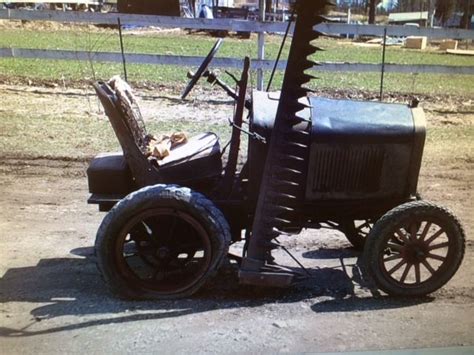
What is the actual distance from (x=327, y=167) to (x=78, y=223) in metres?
1.79

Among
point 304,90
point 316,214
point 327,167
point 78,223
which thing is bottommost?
point 78,223

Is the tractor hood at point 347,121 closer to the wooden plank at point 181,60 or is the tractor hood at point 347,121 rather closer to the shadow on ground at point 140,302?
the shadow on ground at point 140,302

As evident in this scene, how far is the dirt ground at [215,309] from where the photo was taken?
2.35 meters

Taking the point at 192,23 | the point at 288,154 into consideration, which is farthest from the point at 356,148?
the point at 192,23

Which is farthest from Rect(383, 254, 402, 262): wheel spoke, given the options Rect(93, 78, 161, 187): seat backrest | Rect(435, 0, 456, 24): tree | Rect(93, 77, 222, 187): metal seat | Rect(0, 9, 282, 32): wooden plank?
Rect(0, 9, 282, 32): wooden plank

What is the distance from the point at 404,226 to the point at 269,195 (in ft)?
2.21

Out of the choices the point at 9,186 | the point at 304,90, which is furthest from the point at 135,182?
the point at 9,186

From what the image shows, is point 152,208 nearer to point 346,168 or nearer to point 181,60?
point 346,168

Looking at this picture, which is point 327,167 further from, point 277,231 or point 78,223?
point 78,223

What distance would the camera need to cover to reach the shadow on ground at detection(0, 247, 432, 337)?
264cm

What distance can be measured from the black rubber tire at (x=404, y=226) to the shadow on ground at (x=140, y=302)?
0.07m

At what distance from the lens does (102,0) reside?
1115cm

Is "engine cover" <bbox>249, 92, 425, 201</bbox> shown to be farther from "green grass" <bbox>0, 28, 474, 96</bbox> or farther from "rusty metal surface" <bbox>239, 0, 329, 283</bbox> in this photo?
"green grass" <bbox>0, 28, 474, 96</bbox>

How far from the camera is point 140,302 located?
2.76 meters
